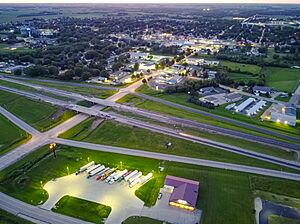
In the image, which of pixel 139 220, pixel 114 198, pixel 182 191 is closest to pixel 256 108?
pixel 182 191

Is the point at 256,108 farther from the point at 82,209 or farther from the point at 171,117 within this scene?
the point at 82,209

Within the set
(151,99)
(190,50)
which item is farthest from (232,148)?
(190,50)

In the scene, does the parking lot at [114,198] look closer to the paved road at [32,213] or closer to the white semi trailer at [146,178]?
the white semi trailer at [146,178]

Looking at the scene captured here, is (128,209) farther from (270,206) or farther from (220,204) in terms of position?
(270,206)

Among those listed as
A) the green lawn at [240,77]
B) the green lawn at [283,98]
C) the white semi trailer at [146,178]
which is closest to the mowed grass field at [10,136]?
the white semi trailer at [146,178]

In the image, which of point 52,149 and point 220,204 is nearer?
point 220,204
